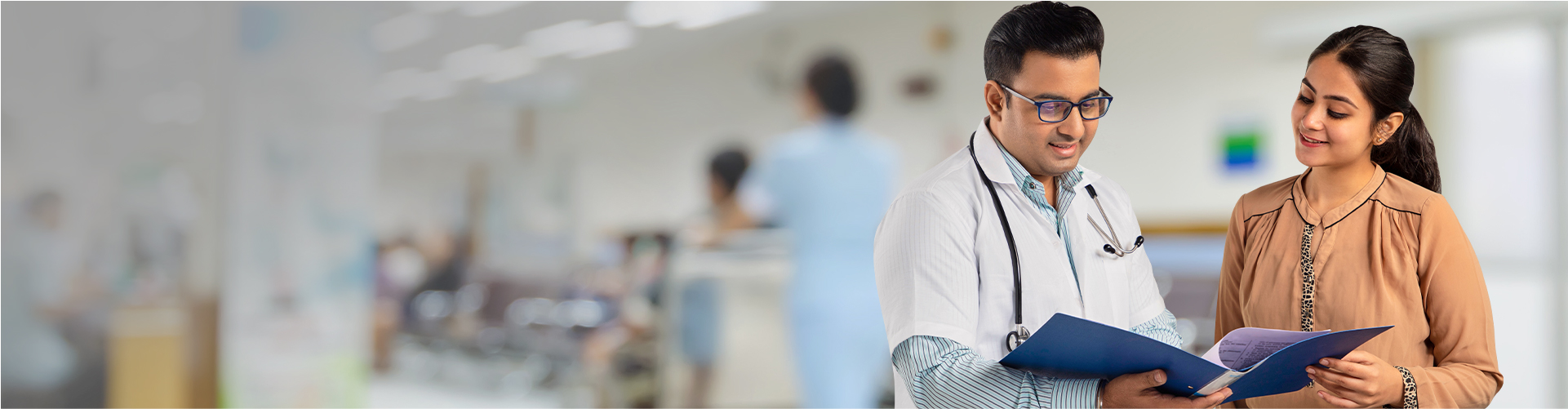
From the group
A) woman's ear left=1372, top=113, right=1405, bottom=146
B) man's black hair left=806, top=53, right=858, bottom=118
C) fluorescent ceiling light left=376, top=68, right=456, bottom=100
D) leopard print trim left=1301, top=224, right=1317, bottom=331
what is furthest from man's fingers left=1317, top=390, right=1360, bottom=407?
fluorescent ceiling light left=376, top=68, right=456, bottom=100

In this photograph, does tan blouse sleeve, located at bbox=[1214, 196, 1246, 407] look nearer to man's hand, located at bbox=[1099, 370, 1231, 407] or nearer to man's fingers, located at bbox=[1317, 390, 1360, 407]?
man's fingers, located at bbox=[1317, 390, 1360, 407]

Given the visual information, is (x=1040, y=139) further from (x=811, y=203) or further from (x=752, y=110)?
(x=752, y=110)

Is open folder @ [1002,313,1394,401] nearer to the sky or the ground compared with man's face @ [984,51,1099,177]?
nearer to the ground

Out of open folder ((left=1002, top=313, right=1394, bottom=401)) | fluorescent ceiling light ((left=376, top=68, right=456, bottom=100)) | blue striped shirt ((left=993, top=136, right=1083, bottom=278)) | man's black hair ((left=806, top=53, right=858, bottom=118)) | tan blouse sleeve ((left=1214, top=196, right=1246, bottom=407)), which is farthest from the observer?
fluorescent ceiling light ((left=376, top=68, right=456, bottom=100))

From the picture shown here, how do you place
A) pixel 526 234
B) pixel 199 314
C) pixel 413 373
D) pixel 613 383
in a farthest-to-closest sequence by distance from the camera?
1. pixel 413 373
2. pixel 526 234
3. pixel 613 383
4. pixel 199 314

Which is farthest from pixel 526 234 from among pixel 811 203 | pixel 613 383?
pixel 811 203

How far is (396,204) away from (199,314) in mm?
927

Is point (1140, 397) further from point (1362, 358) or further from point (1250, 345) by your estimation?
point (1362, 358)

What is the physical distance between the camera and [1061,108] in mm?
1117

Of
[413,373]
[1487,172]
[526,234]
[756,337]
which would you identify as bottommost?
[413,373]

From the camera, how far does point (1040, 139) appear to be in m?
1.14

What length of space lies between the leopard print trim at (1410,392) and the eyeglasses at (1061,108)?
0.53 metres

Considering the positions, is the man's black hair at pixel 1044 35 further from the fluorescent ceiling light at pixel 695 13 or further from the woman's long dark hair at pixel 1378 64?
the fluorescent ceiling light at pixel 695 13

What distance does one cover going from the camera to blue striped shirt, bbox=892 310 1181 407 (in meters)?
1.05
